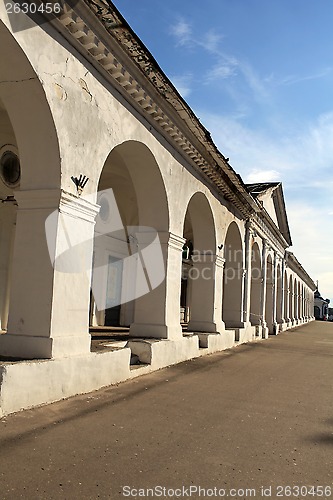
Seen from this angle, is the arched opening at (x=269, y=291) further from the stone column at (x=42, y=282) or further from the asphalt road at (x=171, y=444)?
the stone column at (x=42, y=282)

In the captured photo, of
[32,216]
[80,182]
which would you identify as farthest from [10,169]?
[32,216]

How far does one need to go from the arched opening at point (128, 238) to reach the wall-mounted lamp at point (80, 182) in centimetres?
177

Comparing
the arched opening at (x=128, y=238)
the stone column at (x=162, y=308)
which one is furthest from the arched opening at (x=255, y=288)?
the stone column at (x=162, y=308)

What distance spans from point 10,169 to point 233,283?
7.66m

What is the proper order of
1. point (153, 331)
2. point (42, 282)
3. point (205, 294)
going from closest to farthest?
point (42, 282), point (153, 331), point (205, 294)

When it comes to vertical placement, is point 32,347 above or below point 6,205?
below

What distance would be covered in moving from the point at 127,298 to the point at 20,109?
29.5 feet

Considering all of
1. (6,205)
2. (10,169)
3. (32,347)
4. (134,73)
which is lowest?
(32,347)

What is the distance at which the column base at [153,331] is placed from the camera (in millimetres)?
7867

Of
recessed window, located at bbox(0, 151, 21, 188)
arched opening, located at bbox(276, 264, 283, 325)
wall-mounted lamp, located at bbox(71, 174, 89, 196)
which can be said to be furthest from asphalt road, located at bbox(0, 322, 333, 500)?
arched opening, located at bbox(276, 264, 283, 325)

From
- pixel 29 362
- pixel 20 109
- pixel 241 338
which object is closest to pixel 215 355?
pixel 241 338

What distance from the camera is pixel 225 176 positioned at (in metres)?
11.0

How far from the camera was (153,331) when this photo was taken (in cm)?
792

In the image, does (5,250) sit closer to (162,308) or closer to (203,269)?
(162,308)
